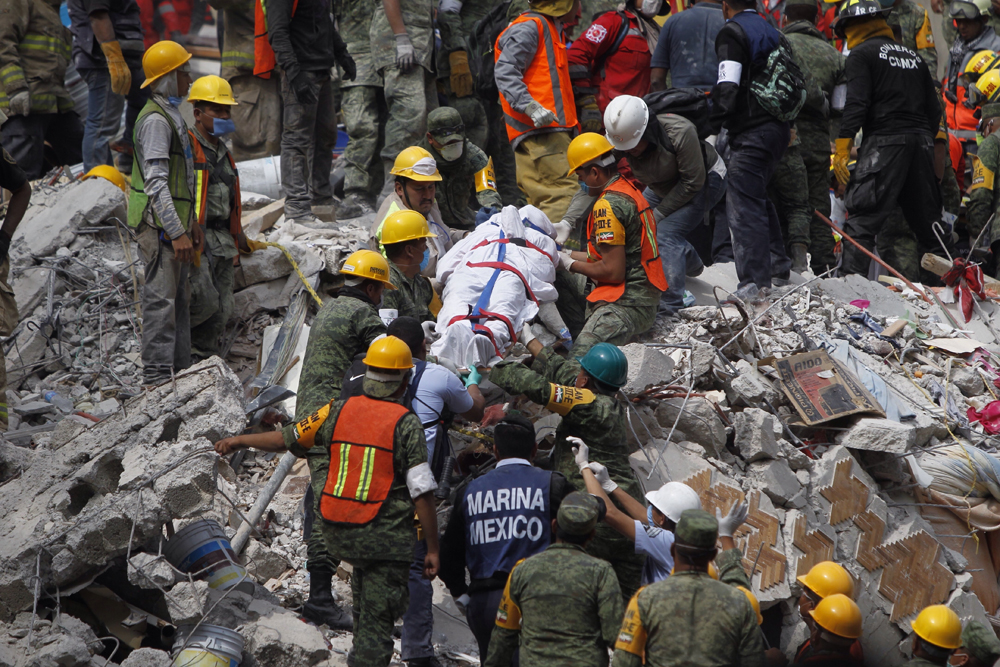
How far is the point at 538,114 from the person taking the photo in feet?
23.7

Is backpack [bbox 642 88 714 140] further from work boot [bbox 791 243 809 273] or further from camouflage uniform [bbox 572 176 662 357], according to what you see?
work boot [bbox 791 243 809 273]

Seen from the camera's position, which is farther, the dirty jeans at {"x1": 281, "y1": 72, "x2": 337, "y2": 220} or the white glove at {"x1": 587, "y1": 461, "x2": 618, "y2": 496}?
the dirty jeans at {"x1": 281, "y1": 72, "x2": 337, "y2": 220}

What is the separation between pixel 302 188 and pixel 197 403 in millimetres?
2851

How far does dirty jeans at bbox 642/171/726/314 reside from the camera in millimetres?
6664

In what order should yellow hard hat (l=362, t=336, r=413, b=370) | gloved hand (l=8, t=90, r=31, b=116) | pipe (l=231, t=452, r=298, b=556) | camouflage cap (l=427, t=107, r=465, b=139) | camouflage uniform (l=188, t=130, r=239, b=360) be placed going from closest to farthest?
yellow hard hat (l=362, t=336, r=413, b=370)
pipe (l=231, t=452, r=298, b=556)
camouflage uniform (l=188, t=130, r=239, b=360)
camouflage cap (l=427, t=107, r=465, b=139)
gloved hand (l=8, t=90, r=31, b=116)

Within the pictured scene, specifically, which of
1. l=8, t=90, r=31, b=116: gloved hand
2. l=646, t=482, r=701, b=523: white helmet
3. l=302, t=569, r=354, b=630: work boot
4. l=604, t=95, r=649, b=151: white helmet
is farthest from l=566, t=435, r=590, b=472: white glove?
l=8, t=90, r=31, b=116: gloved hand

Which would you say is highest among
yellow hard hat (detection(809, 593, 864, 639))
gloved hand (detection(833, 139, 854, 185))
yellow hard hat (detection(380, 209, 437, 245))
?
yellow hard hat (detection(380, 209, 437, 245))

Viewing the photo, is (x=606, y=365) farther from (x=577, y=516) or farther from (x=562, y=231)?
(x=562, y=231)

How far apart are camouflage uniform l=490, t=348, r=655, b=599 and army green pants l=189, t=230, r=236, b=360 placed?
2.51m

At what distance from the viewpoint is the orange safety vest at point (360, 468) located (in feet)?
13.4

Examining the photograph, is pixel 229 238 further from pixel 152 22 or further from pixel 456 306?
pixel 152 22

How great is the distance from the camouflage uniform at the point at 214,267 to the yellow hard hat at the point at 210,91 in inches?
9.9

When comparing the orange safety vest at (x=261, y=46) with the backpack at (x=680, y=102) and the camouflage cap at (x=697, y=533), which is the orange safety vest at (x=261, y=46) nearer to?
the backpack at (x=680, y=102)

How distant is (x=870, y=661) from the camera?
5699mm
